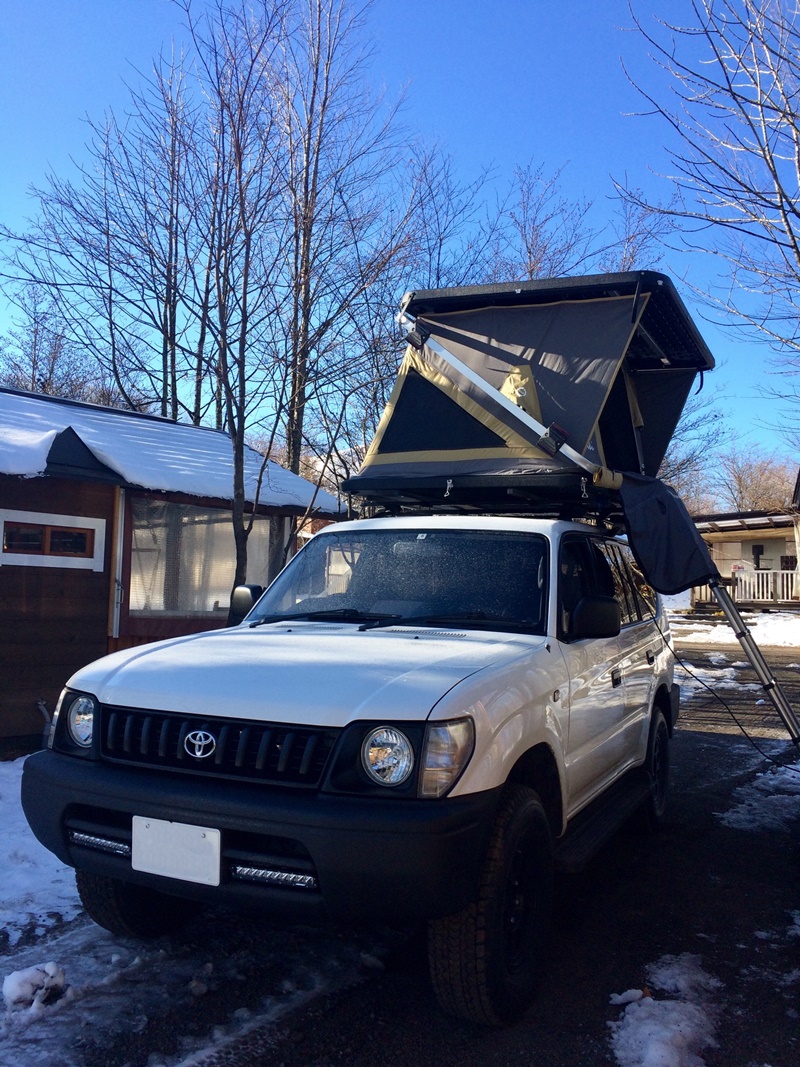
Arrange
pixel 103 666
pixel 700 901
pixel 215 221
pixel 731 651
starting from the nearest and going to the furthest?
pixel 103 666 < pixel 700 901 < pixel 215 221 < pixel 731 651

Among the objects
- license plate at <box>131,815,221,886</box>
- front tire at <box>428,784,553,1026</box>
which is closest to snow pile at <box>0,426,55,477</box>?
license plate at <box>131,815,221,886</box>

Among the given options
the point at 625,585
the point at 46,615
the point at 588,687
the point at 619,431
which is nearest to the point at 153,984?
the point at 588,687

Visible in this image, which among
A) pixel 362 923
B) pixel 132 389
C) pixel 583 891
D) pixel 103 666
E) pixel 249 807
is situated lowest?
pixel 583 891

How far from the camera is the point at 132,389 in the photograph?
17734 mm

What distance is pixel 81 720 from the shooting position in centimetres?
349

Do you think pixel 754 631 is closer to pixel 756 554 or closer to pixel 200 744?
pixel 756 554

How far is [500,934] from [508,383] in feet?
11.0

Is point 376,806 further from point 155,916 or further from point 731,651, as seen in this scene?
point 731,651

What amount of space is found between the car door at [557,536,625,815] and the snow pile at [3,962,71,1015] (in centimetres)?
221

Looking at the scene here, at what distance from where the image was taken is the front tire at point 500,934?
3002 mm

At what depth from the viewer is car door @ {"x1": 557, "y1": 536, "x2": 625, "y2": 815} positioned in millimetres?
4094

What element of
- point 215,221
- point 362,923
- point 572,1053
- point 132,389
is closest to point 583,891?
point 572,1053

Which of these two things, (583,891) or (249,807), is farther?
(583,891)

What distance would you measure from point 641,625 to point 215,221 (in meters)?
5.61
